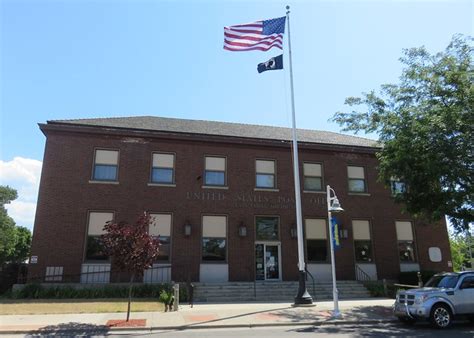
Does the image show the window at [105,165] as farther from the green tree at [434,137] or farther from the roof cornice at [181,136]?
the green tree at [434,137]

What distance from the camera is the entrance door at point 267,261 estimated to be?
20641 millimetres

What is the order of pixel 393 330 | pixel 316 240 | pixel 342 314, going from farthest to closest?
pixel 316 240
pixel 342 314
pixel 393 330

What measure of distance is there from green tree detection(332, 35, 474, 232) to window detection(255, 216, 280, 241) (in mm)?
6745

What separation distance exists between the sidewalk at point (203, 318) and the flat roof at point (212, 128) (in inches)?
367

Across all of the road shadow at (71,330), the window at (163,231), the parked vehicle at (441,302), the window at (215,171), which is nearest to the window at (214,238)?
the window at (163,231)

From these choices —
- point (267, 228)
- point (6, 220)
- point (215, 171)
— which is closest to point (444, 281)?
point (267, 228)

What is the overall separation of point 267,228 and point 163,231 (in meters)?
5.59

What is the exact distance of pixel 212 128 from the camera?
939 inches

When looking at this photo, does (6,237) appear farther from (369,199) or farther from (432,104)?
(432,104)

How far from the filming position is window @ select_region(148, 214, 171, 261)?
1973cm

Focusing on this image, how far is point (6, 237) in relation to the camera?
45531 millimetres

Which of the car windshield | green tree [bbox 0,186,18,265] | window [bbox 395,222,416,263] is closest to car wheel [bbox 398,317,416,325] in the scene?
the car windshield

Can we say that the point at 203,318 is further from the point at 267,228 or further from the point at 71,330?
the point at 267,228

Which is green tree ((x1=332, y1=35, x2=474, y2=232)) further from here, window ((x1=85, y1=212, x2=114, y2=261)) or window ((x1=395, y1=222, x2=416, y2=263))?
window ((x1=85, y1=212, x2=114, y2=261))
